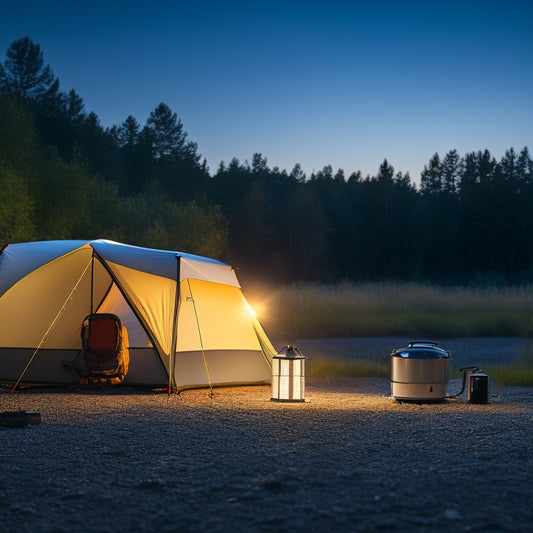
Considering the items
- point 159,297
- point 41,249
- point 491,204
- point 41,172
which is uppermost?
point 491,204

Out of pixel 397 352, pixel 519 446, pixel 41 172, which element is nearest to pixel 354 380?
pixel 397 352

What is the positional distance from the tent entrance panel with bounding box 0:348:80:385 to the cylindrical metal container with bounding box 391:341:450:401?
178 inches

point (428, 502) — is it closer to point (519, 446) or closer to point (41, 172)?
point (519, 446)

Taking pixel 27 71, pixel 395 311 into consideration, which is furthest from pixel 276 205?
pixel 395 311

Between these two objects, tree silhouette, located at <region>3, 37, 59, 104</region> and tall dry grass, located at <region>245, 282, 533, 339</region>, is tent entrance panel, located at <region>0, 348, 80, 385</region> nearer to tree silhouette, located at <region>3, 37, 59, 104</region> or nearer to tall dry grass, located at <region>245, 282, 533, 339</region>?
tall dry grass, located at <region>245, 282, 533, 339</region>

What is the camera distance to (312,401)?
9.11m

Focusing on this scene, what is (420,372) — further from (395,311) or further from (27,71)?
(27,71)

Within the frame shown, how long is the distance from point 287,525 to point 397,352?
191 inches

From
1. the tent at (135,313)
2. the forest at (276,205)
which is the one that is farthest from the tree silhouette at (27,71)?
the tent at (135,313)

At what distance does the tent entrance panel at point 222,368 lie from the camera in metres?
10.0

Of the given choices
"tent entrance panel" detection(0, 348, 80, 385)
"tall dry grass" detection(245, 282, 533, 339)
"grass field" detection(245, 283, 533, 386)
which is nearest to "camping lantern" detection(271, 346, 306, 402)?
"tent entrance panel" detection(0, 348, 80, 385)

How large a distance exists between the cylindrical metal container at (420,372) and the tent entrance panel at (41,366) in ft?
14.8

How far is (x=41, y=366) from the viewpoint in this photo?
10531 millimetres

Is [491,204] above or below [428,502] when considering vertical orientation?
above
